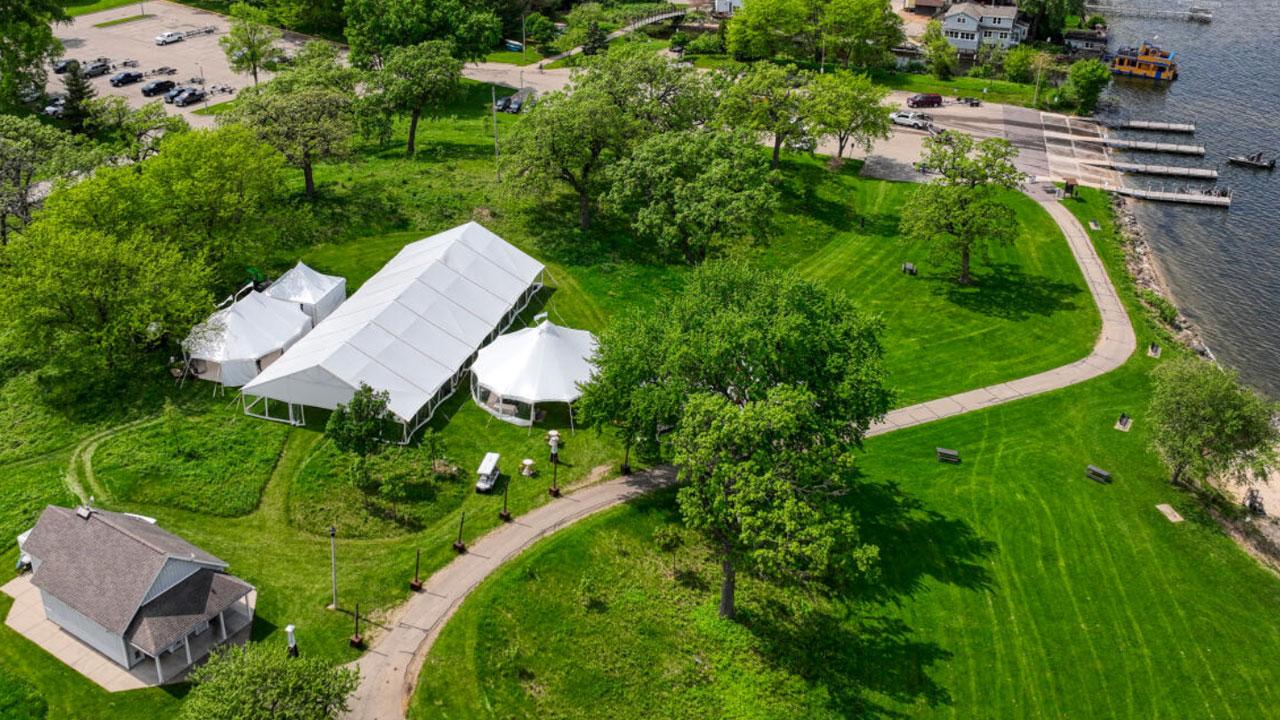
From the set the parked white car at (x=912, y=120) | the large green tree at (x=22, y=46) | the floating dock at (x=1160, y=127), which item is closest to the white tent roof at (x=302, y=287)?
the large green tree at (x=22, y=46)

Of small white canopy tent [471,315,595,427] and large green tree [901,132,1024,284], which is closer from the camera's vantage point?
small white canopy tent [471,315,595,427]

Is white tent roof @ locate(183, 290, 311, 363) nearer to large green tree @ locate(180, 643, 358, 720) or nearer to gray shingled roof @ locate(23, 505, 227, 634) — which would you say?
gray shingled roof @ locate(23, 505, 227, 634)

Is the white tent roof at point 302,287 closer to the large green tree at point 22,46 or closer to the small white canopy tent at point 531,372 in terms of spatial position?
the small white canopy tent at point 531,372

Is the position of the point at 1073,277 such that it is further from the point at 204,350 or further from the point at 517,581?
the point at 204,350

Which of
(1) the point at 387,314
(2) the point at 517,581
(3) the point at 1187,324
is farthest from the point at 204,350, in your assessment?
(3) the point at 1187,324

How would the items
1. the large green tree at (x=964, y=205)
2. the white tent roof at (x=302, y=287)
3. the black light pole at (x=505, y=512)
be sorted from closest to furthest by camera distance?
the black light pole at (x=505, y=512), the white tent roof at (x=302, y=287), the large green tree at (x=964, y=205)

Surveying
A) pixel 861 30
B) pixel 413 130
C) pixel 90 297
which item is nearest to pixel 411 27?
pixel 413 130

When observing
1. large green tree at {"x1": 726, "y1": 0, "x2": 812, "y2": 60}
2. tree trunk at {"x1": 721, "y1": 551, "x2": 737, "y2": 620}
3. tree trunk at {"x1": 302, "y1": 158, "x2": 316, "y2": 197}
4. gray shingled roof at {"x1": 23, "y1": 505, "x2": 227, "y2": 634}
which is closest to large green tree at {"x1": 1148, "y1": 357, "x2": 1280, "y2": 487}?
tree trunk at {"x1": 721, "y1": 551, "x2": 737, "y2": 620}

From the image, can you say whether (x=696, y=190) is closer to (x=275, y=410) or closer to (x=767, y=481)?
(x=275, y=410)
